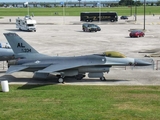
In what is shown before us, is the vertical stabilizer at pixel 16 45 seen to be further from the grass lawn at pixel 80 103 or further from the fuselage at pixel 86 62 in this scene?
the grass lawn at pixel 80 103

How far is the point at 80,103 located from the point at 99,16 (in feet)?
270

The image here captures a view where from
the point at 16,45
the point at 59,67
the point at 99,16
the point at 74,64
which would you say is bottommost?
the point at 59,67

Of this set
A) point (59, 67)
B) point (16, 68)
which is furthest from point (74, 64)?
point (16, 68)

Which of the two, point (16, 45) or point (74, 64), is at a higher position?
point (16, 45)

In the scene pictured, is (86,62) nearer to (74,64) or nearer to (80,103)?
(74,64)

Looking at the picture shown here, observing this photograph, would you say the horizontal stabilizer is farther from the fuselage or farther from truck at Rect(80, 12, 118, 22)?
truck at Rect(80, 12, 118, 22)

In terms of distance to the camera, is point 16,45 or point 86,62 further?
point 16,45

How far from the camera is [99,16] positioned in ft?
322

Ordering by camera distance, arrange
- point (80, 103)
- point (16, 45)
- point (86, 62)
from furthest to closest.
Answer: point (16, 45) < point (86, 62) < point (80, 103)

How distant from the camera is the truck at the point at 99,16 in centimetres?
9844

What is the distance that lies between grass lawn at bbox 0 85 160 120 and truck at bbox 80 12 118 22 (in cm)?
7671

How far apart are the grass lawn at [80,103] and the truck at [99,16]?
3020 inches

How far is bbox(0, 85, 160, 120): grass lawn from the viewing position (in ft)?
49.8

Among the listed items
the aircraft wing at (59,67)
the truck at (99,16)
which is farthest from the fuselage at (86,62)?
the truck at (99,16)
